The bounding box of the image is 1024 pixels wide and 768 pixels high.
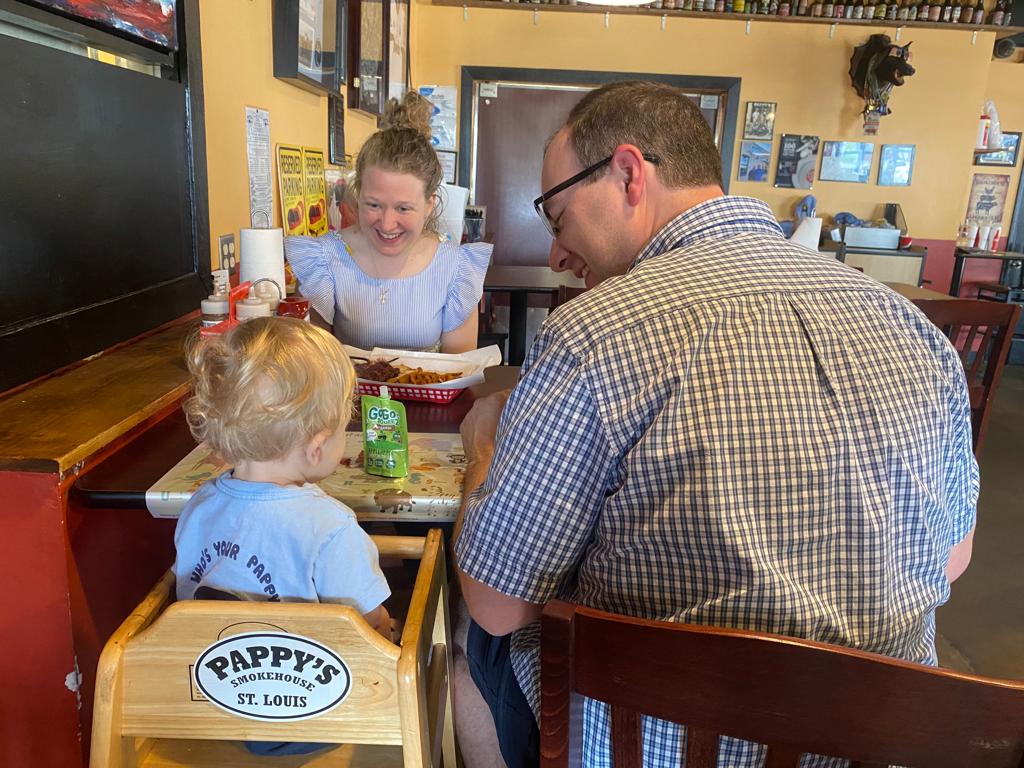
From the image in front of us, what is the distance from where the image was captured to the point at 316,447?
102 cm

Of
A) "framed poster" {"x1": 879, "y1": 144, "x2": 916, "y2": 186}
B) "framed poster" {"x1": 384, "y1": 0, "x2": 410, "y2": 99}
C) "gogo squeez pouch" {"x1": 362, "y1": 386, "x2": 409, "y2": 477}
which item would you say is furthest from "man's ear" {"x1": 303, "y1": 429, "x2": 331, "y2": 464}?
"framed poster" {"x1": 879, "y1": 144, "x2": 916, "y2": 186}

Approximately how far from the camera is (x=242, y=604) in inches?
33.0

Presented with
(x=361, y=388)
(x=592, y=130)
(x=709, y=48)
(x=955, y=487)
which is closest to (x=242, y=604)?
(x=361, y=388)

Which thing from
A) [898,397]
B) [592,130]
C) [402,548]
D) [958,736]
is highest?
[592,130]

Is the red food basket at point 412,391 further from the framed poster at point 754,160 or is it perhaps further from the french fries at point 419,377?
the framed poster at point 754,160

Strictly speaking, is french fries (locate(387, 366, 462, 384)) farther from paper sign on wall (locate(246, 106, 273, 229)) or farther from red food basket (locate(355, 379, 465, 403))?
paper sign on wall (locate(246, 106, 273, 229))

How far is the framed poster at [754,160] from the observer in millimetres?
5340

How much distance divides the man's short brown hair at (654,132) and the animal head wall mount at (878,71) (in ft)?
15.4

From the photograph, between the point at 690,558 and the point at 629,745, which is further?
the point at 690,558

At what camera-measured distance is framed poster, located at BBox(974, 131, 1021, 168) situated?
5.85 metres

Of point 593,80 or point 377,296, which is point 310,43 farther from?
point 593,80

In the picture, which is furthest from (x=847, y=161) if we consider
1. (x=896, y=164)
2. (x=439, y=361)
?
(x=439, y=361)

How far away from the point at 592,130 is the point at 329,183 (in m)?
2.29

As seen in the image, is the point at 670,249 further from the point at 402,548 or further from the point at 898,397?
the point at 402,548
